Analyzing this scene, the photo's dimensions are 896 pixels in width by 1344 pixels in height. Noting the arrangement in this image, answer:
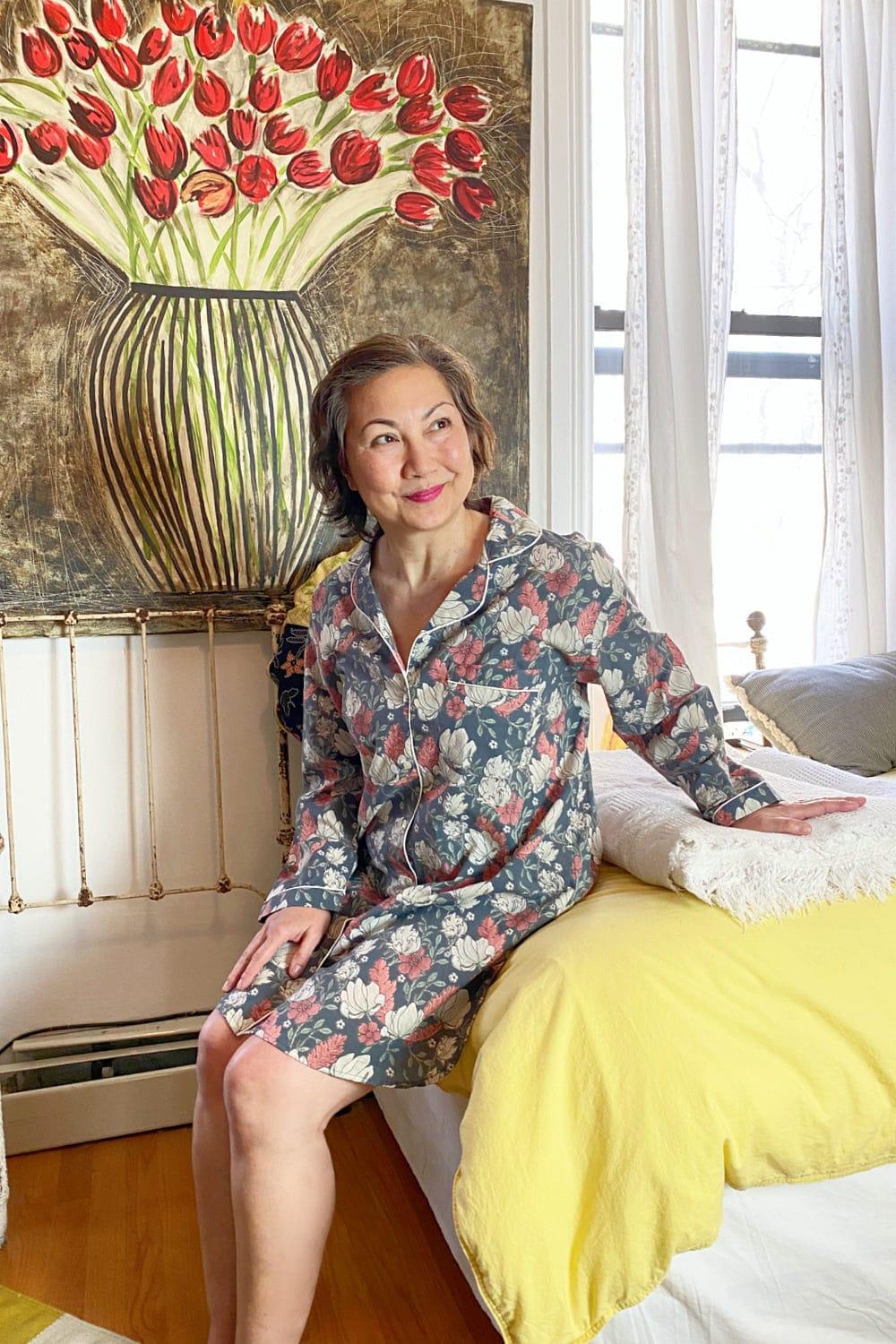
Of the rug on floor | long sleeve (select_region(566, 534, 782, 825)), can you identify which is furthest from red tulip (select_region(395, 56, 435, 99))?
the rug on floor

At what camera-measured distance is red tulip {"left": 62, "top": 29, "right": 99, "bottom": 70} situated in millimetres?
2006

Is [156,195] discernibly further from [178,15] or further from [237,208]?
[178,15]

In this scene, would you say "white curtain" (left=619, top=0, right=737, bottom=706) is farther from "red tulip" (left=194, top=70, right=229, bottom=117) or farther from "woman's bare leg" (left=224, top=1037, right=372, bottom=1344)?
"woman's bare leg" (left=224, top=1037, right=372, bottom=1344)

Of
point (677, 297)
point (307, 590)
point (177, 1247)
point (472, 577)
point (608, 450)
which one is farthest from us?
point (608, 450)

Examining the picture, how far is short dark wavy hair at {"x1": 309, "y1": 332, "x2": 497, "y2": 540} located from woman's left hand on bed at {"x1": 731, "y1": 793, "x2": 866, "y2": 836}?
654 mm

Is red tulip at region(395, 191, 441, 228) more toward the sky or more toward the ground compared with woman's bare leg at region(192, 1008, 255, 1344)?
more toward the sky

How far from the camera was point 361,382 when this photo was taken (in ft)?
5.10

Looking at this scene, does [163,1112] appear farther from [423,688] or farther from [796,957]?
[796,957]

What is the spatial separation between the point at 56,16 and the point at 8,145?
0.25 meters

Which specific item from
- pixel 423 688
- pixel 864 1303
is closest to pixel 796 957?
pixel 864 1303

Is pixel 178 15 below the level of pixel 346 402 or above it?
above

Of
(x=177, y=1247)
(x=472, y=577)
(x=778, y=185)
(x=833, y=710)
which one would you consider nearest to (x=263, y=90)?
(x=472, y=577)

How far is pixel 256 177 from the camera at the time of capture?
215 cm

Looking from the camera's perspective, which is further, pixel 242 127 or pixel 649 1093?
pixel 242 127
